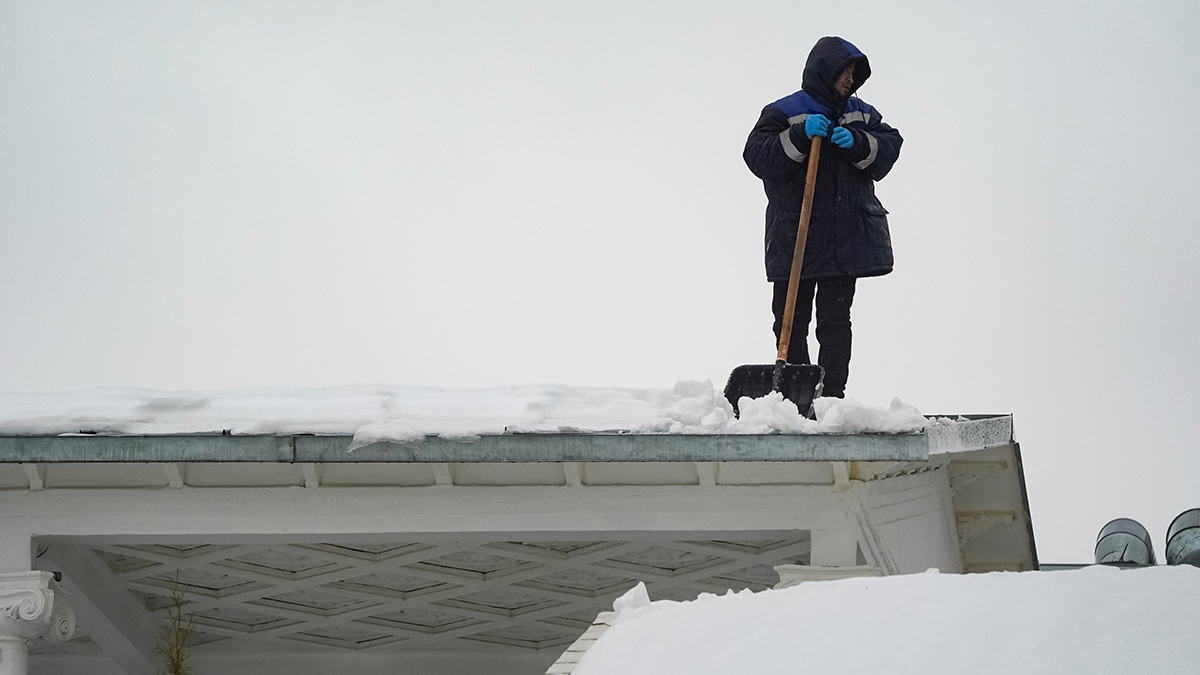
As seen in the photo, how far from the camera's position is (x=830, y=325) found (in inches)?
301

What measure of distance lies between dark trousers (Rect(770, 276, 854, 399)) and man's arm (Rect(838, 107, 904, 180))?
666 millimetres

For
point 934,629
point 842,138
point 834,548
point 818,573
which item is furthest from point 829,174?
point 934,629

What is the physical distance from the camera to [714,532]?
262 inches

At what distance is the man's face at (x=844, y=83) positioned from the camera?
7.78 meters

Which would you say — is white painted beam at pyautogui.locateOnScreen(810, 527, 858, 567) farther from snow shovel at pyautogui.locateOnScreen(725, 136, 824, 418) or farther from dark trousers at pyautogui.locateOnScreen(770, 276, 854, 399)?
dark trousers at pyautogui.locateOnScreen(770, 276, 854, 399)

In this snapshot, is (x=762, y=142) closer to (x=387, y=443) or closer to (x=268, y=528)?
(x=387, y=443)

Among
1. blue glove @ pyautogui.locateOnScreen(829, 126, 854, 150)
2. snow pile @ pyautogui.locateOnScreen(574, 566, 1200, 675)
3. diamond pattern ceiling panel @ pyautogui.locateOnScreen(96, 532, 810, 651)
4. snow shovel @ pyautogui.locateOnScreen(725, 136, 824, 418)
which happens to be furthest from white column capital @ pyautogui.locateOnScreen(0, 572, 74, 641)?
blue glove @ pyautogui.locateOnScreen(829, 126, 854, 150)

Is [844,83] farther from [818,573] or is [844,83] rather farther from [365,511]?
[365,511]

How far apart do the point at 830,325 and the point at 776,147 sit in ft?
3.53

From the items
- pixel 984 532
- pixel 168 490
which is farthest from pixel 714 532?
pixel 984 532

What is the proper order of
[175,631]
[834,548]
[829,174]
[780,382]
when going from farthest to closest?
[175,631] < [829,174] < [780,382] < [834,548]

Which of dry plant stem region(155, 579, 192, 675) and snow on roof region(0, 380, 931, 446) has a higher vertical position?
snow on roof region(0, 380, 931, 446)

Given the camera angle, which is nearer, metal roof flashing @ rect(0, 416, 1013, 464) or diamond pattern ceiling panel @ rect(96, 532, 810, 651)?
metal roof flashing @ rect(0, 416, 1013, 464)

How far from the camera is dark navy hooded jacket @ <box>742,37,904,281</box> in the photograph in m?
7.62
